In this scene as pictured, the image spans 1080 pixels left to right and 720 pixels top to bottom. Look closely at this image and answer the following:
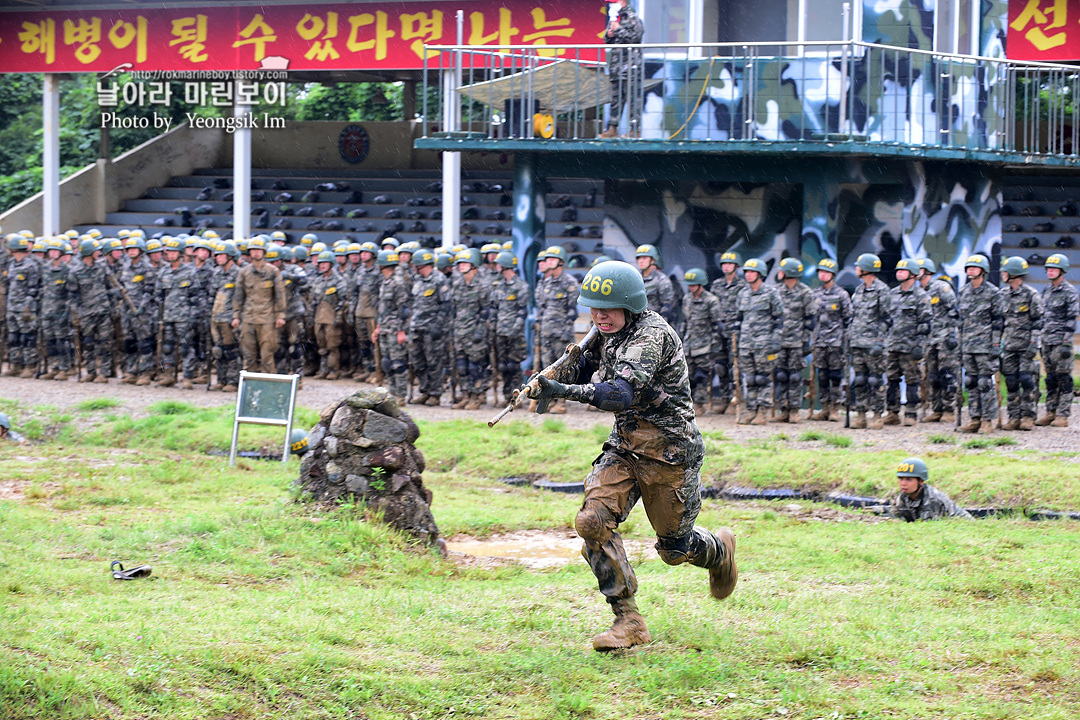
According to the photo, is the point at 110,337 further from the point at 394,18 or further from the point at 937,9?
the point at 937,9

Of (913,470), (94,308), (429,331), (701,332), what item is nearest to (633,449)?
(913,470)

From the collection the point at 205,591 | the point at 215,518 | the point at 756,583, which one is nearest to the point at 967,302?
the point at 756,583

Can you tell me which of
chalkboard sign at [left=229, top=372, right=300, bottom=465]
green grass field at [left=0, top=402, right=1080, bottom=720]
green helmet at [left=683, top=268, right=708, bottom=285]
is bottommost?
green grass field at [left=0, top=402, right=1080, bottom=720]

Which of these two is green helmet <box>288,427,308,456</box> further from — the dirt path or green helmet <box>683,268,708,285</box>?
green helmet <box>683,268,708,285</box>

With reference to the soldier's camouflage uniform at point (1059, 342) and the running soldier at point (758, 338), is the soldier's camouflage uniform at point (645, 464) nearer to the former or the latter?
the running soldier at point (758, 338)

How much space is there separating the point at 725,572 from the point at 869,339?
27.2 feet

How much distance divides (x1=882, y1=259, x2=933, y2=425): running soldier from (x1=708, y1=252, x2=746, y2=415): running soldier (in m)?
1.84

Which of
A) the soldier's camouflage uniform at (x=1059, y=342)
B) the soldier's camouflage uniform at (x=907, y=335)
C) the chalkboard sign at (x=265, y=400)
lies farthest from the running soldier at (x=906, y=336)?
the chalkboard sign at (x=265, y=400)

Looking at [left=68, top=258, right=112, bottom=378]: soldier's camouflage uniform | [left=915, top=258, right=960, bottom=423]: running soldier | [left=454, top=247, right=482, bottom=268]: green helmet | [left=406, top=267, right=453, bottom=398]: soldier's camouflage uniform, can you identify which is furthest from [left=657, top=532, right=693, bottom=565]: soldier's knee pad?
[left=68, top=258, right=112, bottom=378]: soldier's camouflage uniform

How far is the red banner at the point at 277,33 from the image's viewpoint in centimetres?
2195

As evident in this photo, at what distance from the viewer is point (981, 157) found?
16.1 m

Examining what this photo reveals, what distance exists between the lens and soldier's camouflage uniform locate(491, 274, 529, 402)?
16.3m

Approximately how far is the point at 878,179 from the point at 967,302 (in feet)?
8.07

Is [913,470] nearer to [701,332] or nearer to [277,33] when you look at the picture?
[701,332]
